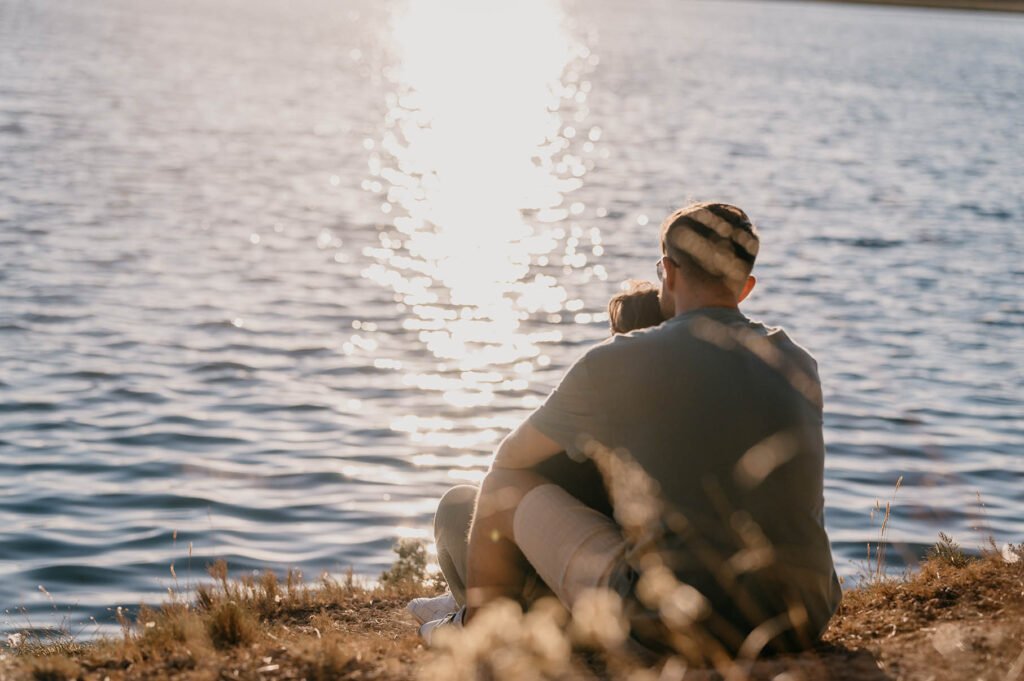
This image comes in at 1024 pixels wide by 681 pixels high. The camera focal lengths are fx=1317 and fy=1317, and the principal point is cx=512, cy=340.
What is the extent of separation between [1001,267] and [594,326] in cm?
694

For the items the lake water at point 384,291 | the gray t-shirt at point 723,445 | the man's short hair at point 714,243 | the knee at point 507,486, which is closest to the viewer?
the gray t-shirt at point 723,445

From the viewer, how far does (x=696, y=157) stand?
3023 cm

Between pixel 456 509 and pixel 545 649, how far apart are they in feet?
2.51

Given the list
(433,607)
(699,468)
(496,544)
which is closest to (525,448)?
(496,544)

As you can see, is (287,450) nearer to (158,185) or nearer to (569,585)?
(569,585)

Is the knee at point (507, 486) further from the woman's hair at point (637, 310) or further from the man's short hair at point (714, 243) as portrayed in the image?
the man's short hair at point (714, 243)

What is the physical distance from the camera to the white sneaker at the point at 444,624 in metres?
4.52

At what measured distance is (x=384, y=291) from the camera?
16672 millimetres

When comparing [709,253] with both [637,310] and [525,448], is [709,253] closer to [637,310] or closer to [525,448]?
[637,310]

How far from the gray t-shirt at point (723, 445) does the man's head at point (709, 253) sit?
130mm

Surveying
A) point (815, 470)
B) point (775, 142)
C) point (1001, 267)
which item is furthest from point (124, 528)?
point (775, 142)

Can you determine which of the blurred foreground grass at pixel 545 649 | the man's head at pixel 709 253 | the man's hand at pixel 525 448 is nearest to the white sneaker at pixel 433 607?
the blurred foreground grass at pixel 545 649

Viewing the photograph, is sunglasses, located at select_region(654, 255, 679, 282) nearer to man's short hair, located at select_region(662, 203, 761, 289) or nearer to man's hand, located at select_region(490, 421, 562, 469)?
man's short hair, located at select_region(662, 203, 761, 289)

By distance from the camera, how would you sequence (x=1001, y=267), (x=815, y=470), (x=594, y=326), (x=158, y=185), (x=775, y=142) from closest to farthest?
(x=815, y=470) → (x=594, y=326) → (x=1001, y=267) → (x=158, y=185) → (x=775, y=142)
